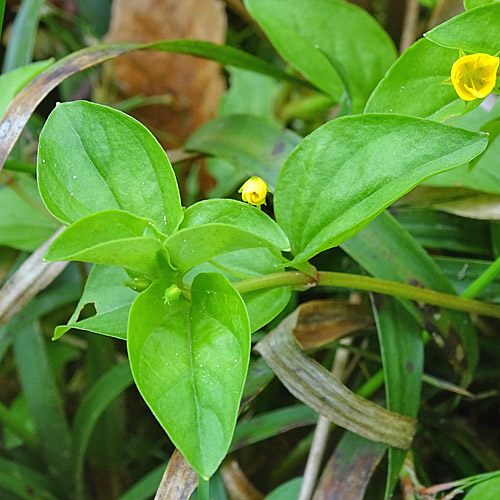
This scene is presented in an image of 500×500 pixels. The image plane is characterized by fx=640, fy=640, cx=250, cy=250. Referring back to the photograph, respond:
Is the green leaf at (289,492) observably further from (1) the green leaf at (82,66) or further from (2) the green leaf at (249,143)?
(1) the green leaf at (82,66)

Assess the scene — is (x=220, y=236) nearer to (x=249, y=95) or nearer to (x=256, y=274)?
(x=256, y=274)

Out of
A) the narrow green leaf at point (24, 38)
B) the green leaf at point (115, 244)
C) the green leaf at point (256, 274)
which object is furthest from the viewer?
the narrow green leaf at point (24, 38)

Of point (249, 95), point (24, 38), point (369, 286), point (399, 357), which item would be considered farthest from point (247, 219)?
point (249, 95)

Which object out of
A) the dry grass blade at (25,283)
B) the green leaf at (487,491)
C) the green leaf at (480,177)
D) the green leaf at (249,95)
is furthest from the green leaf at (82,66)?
the green leaf at (487,491)

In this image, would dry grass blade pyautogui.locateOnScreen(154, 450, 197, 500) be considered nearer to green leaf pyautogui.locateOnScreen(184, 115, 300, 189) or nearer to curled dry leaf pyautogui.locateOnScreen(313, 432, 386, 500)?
curled dry leaf pyautogui.locateOnScreen(313, 432, 386, 500)

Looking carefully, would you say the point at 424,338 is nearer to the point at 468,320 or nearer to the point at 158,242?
the point at 468,320

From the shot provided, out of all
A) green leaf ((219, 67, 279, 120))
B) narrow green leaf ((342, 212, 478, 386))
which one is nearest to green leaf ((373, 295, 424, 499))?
narrow green leaf ((342, 212, 478, 386))
